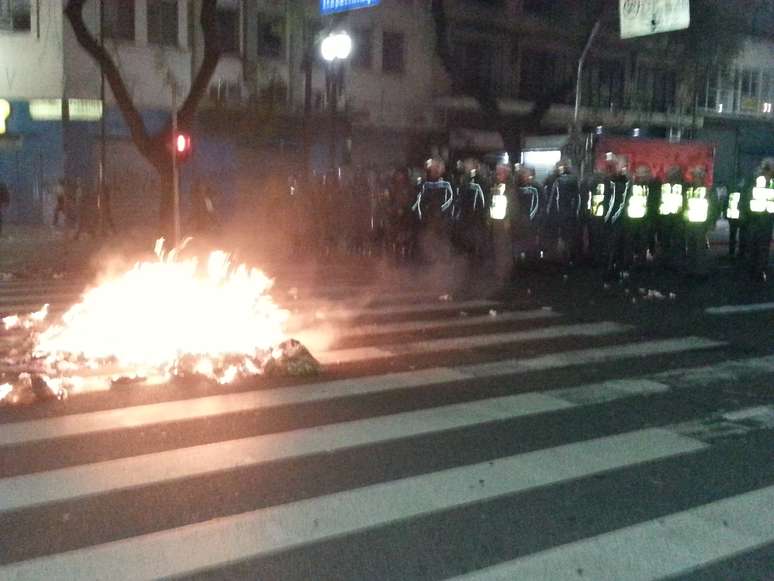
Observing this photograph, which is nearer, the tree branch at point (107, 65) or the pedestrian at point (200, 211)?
the tree branch at point (107, 65)

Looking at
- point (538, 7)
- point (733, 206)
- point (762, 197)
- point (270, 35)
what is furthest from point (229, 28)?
point (762, 197)

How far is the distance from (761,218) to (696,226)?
1068 millimetres

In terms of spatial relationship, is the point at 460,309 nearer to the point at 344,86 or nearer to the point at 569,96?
the point at 344,86

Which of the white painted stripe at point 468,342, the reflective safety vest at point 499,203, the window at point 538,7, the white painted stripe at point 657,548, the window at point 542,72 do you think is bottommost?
the white painted stripe at point 657,548

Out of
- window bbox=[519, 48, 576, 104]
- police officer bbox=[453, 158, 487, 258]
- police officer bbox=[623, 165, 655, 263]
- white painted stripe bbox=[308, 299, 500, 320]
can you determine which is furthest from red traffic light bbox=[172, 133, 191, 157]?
window bbox=[519, 48, 576, 104]

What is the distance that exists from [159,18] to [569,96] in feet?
59.7

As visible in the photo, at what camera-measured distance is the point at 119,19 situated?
2812 cm

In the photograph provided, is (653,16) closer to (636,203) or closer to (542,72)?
(636,203)

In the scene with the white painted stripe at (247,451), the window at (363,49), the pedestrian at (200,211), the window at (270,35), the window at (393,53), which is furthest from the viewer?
the window at (393,53)

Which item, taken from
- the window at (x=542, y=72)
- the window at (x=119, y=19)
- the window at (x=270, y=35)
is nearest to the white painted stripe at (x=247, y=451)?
the window at (x=119, y=19)

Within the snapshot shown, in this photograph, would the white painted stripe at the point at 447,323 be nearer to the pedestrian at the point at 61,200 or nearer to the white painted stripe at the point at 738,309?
the white painted stripe at the point at 738,309

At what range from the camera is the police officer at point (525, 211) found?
1742 centimetres

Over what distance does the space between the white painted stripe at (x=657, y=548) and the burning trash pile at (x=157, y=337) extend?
4017mm

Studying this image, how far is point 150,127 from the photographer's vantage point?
2958 centimetres
